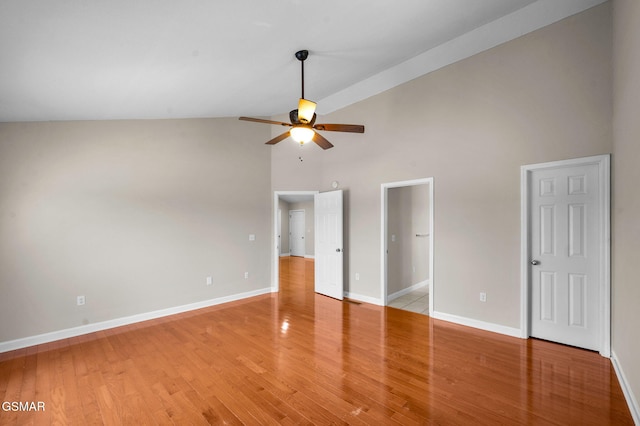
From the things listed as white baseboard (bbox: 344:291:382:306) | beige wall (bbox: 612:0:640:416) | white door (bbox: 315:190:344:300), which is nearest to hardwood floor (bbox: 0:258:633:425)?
beige wall (bbox: 612:0:640:416)

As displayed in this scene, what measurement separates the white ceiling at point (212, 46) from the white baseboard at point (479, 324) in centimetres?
349

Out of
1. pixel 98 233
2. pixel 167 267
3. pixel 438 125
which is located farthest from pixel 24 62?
pixel 438 125

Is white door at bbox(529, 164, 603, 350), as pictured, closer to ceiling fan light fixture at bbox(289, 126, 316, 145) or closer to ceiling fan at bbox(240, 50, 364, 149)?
ceiling fan at bbox(240, 50, 364, 149)

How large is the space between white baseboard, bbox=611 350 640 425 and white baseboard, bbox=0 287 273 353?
4.91 meters

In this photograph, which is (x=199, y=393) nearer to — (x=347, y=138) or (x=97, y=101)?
(x=97, y=101)

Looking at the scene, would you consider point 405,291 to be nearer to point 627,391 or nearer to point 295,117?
point 627,391

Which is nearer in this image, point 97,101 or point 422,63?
point 97,101

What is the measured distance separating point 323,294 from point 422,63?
4.22 meters

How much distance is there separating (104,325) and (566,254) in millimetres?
5850

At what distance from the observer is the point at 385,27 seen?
128 inches

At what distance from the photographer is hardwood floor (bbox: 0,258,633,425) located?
2.17m

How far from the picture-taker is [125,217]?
13.8 ft

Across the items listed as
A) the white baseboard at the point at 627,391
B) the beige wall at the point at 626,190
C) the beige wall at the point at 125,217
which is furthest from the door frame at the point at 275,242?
the white baseboard at the point at 627,391

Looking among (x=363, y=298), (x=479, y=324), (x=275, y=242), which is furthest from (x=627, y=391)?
(x=275, y=242)
